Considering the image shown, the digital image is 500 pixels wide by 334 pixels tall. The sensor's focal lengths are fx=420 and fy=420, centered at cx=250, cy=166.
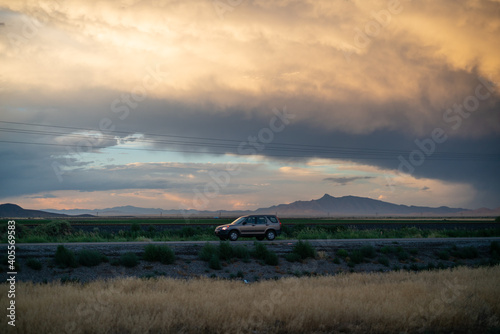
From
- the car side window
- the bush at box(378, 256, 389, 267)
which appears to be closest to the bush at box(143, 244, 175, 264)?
the car side window

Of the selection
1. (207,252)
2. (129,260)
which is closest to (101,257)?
(129,260)

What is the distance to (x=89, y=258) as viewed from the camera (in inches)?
899

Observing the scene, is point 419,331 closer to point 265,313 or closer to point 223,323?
point 265,313

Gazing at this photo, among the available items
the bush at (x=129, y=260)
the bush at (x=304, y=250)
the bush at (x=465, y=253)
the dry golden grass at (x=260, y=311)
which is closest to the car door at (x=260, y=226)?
the bush at (x=304, y=250)

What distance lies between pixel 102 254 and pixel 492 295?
19657mm

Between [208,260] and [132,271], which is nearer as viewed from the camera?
[132,271]

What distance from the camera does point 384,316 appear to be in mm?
12070

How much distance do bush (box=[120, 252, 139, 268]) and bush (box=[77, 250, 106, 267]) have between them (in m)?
1.11

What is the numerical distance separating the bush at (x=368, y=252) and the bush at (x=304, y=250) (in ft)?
12.2

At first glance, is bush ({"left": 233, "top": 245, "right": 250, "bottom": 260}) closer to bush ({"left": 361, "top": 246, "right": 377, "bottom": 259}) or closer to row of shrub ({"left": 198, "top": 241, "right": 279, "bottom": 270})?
row of shrub ({"left": 198, "top": 241, "right": 279, "bottom": 270})

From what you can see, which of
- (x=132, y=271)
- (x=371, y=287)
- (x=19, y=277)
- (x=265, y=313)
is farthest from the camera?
(x=132, y=271)

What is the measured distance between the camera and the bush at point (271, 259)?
25391 millimetres

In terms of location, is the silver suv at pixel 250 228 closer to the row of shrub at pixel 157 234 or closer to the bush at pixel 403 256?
the row of shrub at pixel 157 234

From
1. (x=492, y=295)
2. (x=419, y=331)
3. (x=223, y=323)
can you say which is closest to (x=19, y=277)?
(x=223, y=323)
